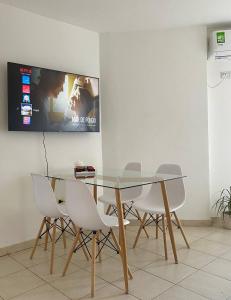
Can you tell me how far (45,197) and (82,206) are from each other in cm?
58

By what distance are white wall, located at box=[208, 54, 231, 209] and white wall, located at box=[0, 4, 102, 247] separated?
171 centimetres

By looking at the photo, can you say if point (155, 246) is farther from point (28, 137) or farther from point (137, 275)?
point (28, 137)

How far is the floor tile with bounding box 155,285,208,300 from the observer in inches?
83.3

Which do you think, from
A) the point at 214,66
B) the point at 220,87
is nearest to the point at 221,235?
the point at 220,87

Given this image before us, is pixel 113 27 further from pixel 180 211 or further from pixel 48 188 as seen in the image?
pixel 180 211

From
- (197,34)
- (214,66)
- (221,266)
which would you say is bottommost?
(221,266)

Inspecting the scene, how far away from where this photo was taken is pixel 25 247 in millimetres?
3201

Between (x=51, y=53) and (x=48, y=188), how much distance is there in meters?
1.74

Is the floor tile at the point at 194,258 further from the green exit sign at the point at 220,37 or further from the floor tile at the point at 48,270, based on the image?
the green exit sign at the point at 220,37

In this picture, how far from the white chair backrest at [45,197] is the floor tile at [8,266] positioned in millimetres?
587

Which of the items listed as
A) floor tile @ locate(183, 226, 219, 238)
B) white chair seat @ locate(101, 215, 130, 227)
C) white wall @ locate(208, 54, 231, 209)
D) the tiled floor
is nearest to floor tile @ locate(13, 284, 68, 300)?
the tiled floor

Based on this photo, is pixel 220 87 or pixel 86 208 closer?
pixel 86 208

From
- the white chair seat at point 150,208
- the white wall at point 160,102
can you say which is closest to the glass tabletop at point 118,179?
the white chair seat at point 150,208

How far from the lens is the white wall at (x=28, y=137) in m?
3.04
